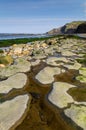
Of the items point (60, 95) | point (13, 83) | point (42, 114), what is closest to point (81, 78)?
point (60, 95)

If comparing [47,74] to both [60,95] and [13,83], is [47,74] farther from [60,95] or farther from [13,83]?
[60,95]

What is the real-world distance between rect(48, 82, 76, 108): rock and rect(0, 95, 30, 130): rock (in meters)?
1.54

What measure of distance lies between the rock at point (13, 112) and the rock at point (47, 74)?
3802 mm

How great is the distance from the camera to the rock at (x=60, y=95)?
13.3 m

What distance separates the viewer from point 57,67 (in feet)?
70.8

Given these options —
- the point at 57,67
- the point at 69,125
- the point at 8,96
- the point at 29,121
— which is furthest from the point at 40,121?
the point at 57,67

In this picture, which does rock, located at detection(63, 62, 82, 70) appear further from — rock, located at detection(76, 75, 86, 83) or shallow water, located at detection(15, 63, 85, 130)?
shallow water, located at detection(15, 63, 85, 130)

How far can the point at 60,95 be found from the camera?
14266 millimetres

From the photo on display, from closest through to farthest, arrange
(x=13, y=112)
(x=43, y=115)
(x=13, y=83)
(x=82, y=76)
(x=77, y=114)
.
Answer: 1. (x=77, y=114)
2. (x=13, y=112)
3. (x=43, y=115)
4. (x=13, y=83)
5. (x=82, y=76)

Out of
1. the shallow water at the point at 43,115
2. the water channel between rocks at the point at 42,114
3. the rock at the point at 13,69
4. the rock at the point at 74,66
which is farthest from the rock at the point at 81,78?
the rock at the point at 13,69

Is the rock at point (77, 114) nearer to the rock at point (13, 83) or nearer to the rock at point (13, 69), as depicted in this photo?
the rock at point (13, 83)

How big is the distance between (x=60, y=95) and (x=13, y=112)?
136 inches

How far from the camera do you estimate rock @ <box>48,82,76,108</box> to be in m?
13.3

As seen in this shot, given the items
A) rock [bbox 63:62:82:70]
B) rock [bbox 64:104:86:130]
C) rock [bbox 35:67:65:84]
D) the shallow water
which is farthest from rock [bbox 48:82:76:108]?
rock [bbox 63:62:82:70]
